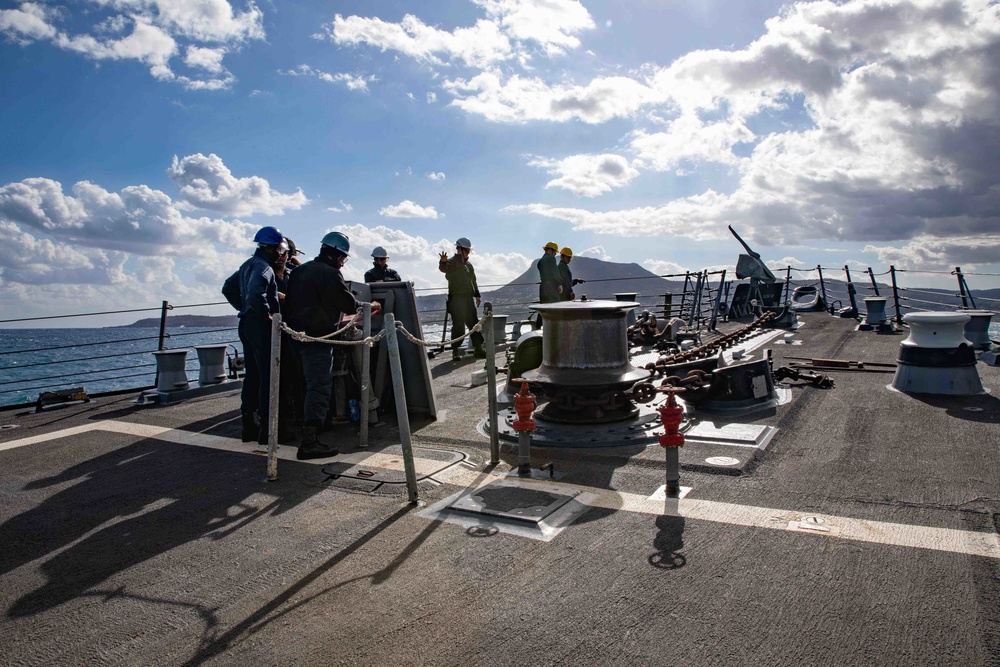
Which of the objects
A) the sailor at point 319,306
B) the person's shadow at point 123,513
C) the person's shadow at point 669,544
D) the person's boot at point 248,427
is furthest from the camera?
the person's boot at point 248,427

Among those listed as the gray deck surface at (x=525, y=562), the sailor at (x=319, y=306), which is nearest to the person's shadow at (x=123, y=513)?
the gray deck surface at (x=525, y=562)

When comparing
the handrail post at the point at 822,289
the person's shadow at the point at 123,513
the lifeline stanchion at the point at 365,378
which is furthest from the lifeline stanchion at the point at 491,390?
the handrail post at the point at 822,289

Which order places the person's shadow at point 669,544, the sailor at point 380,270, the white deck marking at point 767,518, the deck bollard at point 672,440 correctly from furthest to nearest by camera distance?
1. the sailor at point 380,270
2. the deck bollard at point 672,440
3. the white deck marking at point 767,518
4. the person's shadow at point 669,544

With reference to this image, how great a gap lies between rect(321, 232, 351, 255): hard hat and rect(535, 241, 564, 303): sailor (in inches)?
231

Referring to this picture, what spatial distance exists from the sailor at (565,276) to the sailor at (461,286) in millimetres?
1695

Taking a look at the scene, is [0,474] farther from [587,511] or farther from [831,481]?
[831,481]

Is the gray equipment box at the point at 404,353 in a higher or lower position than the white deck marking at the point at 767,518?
higher

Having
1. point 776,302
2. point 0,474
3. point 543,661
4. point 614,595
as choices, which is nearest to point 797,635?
point 614,595

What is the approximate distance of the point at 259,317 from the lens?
18.5 feet

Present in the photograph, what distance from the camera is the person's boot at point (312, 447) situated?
17.3ft

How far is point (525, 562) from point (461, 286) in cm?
776

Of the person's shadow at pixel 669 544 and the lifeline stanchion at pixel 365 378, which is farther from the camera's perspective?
the lifeline stanchion at pixel 365 378

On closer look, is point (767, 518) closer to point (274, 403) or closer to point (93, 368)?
point (274, 403)

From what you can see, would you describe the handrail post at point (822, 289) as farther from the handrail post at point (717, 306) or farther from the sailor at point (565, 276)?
the sailor at point (565, 276)
